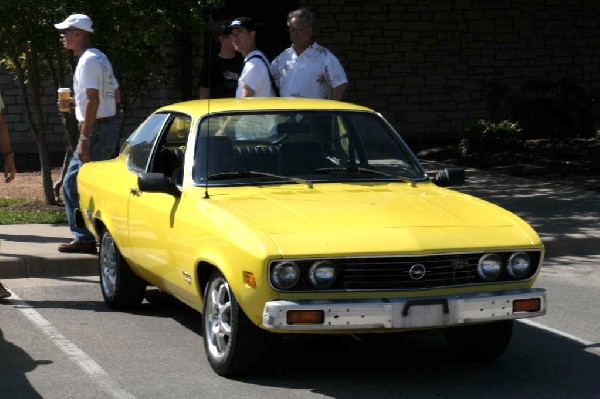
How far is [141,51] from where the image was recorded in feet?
44.2

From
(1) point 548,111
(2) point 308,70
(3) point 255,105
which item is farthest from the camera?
(1) point 548,111

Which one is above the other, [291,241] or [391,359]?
[291,241]

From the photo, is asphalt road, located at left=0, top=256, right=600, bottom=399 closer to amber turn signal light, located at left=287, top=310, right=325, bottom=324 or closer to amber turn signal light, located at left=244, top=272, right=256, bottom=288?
amber turn signal light, located at left=287, top=310, right=325, bottom=324

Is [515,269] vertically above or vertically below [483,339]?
above

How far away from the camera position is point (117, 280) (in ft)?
28.4

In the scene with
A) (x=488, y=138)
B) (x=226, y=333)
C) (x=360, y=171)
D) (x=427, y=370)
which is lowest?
(x=427, y=370)

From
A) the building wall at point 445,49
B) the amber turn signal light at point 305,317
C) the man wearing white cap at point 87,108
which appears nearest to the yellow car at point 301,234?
the amber turn signal light at point 305,317

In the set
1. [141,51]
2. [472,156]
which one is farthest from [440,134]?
[141,51]

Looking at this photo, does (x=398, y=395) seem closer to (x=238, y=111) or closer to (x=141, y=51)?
(x=238, y=111)

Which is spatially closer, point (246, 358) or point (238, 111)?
point (246, 358)

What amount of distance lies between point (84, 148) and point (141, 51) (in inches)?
133

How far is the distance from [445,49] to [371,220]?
46.3 ft

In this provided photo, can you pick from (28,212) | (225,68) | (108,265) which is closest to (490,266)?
(108,265)

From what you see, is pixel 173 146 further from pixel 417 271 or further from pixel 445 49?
pixel 445 49
